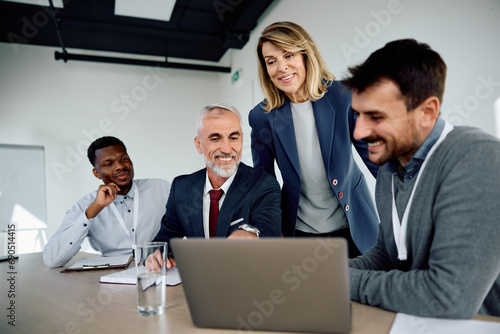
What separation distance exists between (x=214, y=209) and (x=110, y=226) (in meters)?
1.04

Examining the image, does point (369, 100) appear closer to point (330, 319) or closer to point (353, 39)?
point (330, 319)

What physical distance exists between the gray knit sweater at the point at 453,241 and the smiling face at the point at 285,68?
35.2 inches

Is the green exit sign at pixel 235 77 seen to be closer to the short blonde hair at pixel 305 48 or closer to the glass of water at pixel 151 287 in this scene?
the short blonde hair at pixel 305 48

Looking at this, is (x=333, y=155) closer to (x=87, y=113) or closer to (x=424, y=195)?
(x=424, y=195)

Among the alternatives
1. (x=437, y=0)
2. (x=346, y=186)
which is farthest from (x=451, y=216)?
(x=437, y=0)

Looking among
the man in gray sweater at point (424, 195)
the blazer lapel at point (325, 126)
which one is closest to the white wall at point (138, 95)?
the blazer lapel at point (325, 126)

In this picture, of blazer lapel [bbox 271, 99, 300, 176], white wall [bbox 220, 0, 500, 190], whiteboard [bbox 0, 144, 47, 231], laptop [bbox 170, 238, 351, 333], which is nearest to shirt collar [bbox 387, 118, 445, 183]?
white wall [bbox 220, 0, 500, 190]

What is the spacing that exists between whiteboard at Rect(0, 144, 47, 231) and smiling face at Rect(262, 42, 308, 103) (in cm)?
515

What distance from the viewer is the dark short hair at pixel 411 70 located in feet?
3.44

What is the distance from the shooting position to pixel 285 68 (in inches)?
69.7

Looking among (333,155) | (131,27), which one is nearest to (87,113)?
(131,27)

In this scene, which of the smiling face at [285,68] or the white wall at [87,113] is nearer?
the smiling face at [285,68]

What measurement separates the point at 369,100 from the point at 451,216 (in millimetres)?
427

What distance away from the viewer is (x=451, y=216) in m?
0.90
